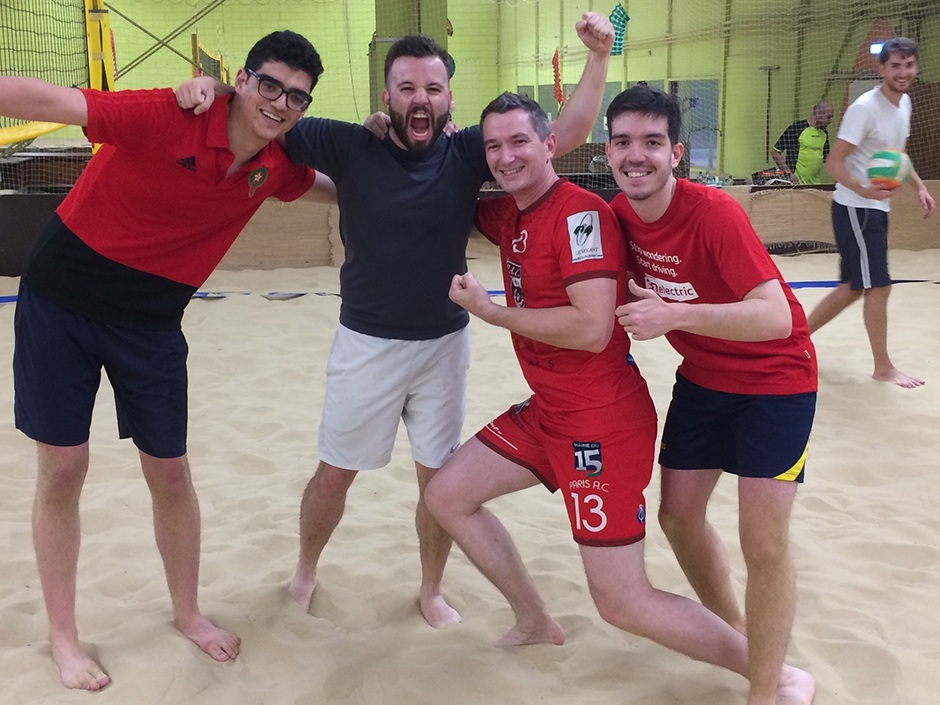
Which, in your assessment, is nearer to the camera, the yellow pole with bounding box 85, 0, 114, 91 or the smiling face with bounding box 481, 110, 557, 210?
the smiling face with bounding box 481, 110, 557, 210

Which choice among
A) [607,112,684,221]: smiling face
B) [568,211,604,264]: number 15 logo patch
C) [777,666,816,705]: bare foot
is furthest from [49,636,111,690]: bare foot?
[607,112,684,221]: smiling face

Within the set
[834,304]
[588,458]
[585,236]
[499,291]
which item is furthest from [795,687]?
[499,291]

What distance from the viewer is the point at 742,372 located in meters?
2.26

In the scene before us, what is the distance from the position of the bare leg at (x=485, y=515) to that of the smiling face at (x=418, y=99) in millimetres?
906

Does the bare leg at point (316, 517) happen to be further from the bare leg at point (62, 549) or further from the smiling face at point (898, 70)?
the smiling face at point (898, 70)

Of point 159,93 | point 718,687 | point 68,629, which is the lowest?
point 718,687

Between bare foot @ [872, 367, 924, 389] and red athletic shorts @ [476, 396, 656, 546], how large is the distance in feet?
10.2

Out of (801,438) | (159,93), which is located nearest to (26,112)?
(159,93)

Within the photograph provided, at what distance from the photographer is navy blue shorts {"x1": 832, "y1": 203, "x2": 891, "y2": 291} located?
473cm

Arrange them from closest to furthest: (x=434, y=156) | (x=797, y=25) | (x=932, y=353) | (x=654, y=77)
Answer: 1. (x=434, y=156)
2. (x=932, y=353)
3. (x=797, y=25)
4. (x=654, y=77)

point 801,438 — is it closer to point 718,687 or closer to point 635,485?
point 635,485

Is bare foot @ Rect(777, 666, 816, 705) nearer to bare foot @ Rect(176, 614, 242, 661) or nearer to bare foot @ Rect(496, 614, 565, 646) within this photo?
bare foot @ Rect(496, 614, 565, 646)

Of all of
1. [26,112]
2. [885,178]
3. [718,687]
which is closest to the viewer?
[26,112]

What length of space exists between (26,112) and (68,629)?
1.40 meters
